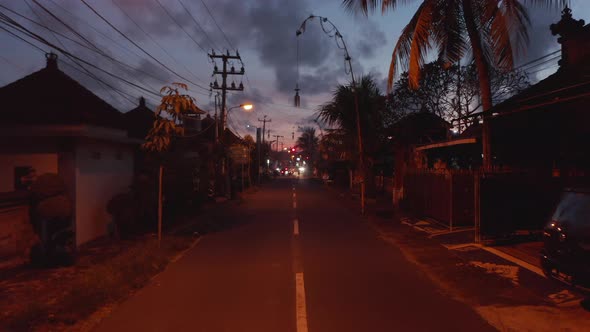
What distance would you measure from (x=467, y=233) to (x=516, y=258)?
3.41 m

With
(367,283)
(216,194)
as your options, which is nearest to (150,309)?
(367,283)

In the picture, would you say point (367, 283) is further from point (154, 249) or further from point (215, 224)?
point (215, 224)

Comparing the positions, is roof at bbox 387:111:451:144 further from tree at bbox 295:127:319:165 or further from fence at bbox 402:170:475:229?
tree at bbox 295:127:319:165

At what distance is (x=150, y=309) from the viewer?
6512 millimetres

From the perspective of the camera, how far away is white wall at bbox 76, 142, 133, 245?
11.8 metres

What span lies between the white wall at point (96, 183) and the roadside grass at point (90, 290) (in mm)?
1931

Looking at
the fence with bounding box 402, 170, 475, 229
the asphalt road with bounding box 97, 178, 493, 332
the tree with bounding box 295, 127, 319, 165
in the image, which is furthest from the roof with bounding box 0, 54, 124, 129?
the tree with bounding box 295, 127, 319, 165

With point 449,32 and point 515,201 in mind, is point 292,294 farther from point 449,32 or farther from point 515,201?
point 449,32

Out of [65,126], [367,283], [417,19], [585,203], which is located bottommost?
[367,283]

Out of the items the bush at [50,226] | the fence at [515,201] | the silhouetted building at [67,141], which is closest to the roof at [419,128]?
the fence at [515,201]

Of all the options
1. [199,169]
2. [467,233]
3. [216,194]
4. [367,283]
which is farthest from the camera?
[216,194]

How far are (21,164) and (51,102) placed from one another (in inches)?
81.3

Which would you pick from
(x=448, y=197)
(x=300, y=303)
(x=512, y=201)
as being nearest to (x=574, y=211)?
(x=300, y=303)

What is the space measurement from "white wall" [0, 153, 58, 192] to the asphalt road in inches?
186
